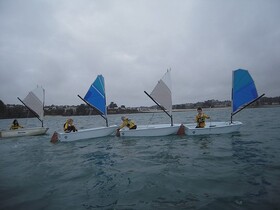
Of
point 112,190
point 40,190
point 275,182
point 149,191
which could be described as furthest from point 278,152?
point 40,190

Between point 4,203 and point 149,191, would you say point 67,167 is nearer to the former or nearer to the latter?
point 4,203

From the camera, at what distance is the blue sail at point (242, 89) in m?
17.1

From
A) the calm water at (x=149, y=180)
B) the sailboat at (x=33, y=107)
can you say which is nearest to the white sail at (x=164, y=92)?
the calm water at (x=149, y=180)

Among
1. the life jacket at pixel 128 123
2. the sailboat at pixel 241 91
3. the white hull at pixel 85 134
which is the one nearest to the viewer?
the sailboat at pixel 241 91

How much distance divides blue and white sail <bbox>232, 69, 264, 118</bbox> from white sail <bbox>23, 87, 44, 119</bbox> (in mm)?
19776

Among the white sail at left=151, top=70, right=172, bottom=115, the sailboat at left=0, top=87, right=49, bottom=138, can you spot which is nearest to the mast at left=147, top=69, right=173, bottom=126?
the white sail at left=151, top=70, right=172, bottom=115

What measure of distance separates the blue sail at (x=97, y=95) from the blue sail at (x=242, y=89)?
11.2m

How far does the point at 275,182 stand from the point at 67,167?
25.7 ft

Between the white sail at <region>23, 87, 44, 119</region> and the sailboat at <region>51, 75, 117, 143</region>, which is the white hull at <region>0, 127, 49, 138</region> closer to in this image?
the white sail at <region>23, 87, 44, 119</region>

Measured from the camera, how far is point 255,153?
10.1 m

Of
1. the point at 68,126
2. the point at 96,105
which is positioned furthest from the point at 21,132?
the point at 96,105

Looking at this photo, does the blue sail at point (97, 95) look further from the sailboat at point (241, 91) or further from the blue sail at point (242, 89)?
the blue sail at point (242, 89)

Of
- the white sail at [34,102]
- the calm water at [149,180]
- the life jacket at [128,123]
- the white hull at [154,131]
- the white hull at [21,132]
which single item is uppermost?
the white sail at [34,102]

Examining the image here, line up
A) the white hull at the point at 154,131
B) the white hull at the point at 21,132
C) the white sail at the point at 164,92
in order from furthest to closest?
the white hull at the point at 21,132
the white sail at the point at 164,92
the white hull at the point at 154,131
